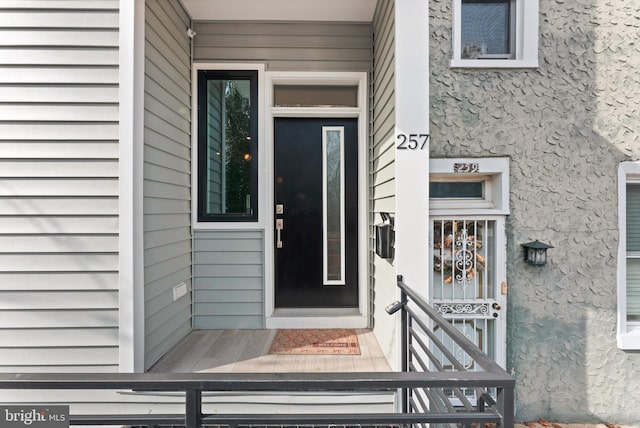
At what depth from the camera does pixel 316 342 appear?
2588 mm

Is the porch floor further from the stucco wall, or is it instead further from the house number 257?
the house number 257

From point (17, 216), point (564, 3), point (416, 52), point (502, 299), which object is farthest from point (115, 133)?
point (564, 3)

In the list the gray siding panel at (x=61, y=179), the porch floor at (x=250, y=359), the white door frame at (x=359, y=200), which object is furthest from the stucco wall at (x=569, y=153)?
the gray siding panel at (x=61, y=179)

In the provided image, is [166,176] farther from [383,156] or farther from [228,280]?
[383,156]

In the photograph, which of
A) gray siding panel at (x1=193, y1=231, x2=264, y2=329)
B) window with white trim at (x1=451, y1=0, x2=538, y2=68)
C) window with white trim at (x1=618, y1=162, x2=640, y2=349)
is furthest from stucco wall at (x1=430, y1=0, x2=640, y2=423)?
gray siding panel at (x1=193, y1=231, x2=264, y2=329)

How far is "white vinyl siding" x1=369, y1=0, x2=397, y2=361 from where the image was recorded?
220 cm

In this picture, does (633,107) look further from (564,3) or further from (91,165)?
(91,165)

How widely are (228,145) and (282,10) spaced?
1.26m

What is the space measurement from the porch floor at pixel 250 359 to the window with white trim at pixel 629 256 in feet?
5.68

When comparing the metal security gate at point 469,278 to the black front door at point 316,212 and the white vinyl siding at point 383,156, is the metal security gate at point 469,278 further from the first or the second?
the black front door at point 316,212

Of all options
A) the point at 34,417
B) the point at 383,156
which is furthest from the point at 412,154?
the point at 34,417

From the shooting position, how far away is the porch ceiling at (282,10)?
8.63 feet

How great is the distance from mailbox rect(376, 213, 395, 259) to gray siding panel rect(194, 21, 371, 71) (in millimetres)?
1530

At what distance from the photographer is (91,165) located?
201cm
